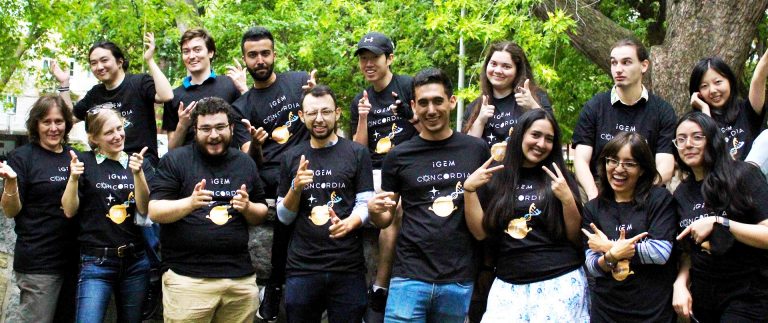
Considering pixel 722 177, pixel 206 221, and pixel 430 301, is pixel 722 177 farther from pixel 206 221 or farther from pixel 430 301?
pixel 206 221

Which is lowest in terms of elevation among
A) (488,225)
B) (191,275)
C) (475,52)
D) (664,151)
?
(191,275)

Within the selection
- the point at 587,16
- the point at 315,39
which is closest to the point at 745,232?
the point at 587,16

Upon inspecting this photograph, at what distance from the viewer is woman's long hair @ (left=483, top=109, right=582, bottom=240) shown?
452cm

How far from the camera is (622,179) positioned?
4.37 meters

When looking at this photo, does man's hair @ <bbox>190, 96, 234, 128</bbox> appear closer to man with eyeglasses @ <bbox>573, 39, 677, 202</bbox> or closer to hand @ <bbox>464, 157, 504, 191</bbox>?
hand @ <bbox>464, 157, 504, 191</bbox>

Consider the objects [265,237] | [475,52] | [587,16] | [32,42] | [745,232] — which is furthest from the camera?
[475,52]

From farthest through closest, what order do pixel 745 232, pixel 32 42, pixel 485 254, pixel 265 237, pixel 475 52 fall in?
pixel 475 52
pixel 32 42
pixel 265 237
pixel 485 254
pixel 745 232

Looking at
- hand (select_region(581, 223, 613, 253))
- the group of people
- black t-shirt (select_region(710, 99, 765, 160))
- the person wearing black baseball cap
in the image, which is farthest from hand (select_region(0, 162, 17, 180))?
black t-shirt (select_region(710, 99, 765, 160))

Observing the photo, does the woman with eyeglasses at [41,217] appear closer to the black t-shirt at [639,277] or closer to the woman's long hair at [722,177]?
the black t-shirt at [639,277]

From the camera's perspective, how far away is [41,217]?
17.4 feet

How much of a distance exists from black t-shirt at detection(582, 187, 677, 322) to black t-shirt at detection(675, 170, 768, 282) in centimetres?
10

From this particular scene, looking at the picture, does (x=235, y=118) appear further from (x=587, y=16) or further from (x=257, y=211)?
(x=587, y=16)

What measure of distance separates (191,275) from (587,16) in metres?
6.85

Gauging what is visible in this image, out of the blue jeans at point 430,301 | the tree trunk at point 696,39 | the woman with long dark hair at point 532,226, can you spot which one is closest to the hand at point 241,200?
the blue jeans at point 430,301
